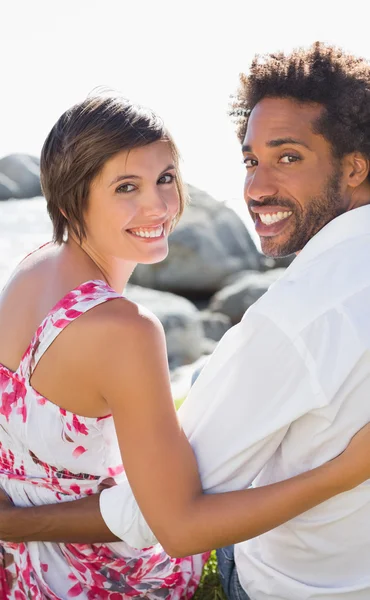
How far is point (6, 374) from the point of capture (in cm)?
250

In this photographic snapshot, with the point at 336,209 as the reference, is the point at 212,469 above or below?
below

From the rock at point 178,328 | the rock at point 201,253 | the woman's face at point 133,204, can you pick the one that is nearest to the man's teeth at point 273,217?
the woman's face at point 133,204

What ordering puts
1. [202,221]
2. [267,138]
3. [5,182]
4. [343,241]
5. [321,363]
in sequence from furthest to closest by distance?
[5,182] → [202,221] → [267,138] → [343,241] → [321,363]

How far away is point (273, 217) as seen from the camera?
2.75 m

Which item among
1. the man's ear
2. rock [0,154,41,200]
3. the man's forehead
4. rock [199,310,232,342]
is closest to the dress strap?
the man's forehead

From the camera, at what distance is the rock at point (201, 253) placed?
41.9 ft

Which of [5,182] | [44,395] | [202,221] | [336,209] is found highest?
[5,182]

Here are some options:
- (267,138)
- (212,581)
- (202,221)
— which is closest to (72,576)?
(212,581)

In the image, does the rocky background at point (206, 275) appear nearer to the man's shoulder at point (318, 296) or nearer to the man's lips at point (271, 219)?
the man's lips at point (271, 219)

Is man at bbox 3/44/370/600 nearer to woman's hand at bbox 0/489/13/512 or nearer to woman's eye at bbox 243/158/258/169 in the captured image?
woman's eye at bbox 243/158/258/169

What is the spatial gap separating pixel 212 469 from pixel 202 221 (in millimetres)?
10998

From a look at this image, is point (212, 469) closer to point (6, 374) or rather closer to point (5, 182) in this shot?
point (6, 374)

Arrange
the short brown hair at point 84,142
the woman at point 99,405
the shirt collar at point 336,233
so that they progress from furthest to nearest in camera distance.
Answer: the short brown hair at point 84,142, the shirt collar at point 336,233, the woman at point 99,405

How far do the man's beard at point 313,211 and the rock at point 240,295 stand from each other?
9.39 m
